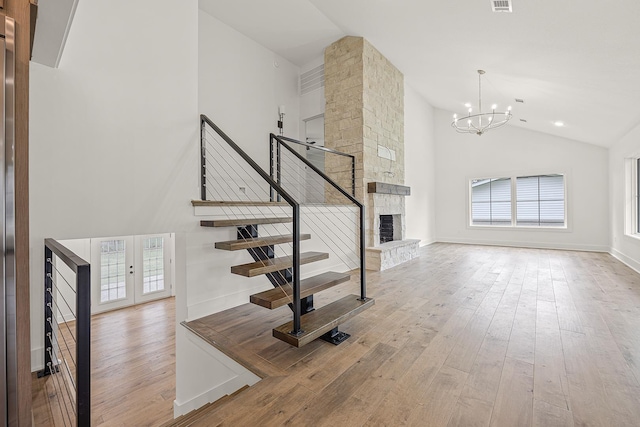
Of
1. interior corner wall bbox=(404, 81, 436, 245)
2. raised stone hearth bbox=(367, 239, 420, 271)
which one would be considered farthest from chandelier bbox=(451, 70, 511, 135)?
raised stone hearth bbox=(367, 239, 420, 271)

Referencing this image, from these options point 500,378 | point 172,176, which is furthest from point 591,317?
point 172,176

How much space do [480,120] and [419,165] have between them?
1.92 m

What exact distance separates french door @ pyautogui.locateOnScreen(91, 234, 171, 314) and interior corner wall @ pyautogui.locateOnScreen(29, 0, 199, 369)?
4558 mm

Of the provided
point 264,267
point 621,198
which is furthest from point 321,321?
point 621,198

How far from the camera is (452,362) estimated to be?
179 centimetres

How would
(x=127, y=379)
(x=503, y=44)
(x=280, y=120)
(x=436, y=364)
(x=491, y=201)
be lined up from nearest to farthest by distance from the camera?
(x=436, y=364), (x=127, y=379), (x=503, y=44), (x=280, y=120), (x=491, y=201)

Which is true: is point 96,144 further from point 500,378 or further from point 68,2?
point 500,378

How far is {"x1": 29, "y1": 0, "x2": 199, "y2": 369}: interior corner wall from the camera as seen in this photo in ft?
7.11

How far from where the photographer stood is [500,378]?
161 cm

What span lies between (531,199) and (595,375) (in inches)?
264

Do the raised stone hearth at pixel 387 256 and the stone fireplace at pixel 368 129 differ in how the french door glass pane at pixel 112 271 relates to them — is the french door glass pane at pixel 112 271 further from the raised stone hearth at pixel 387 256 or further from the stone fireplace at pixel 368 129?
the raised stone hearth at pixel 387 256

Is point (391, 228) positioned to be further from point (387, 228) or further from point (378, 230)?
point (378, 230)

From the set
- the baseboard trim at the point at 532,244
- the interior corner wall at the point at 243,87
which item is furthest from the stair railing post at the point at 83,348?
the baseboard trim at the point at 532,244

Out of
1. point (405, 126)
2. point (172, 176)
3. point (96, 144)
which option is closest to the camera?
point (96, 144)
